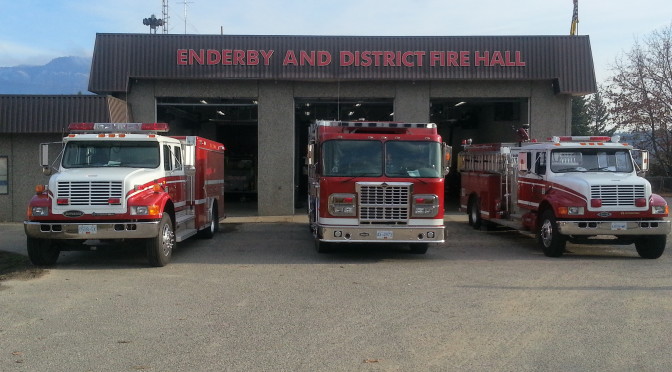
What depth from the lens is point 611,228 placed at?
41.1 feet

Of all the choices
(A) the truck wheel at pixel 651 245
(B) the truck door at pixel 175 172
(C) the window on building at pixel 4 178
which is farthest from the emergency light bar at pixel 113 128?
(A) the truck wheel at pixel 651 245

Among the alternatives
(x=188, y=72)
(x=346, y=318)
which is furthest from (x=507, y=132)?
(x=346, y=318)

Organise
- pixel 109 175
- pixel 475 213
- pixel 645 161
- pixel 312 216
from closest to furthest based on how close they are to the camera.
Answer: pixel 109 175, pixel 645 161, pixel 312 216, pixel 475 213

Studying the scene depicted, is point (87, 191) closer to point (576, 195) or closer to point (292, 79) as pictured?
point (576, 195)

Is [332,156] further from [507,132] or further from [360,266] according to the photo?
[507,132]

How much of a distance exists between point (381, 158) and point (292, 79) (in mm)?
9954

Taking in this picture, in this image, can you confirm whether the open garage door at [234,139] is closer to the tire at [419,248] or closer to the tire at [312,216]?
the tire at [312,216]

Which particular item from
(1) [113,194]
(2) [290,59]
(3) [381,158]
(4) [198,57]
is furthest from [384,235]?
(4) [198,57]

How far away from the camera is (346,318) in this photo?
7828 mm

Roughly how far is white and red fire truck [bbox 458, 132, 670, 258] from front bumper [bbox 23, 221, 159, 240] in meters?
7.85

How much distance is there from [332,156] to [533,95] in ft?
40.2

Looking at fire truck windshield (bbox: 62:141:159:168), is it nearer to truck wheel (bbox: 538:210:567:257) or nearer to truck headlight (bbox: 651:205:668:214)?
truck wheel (bbox: 538:210:567:257)

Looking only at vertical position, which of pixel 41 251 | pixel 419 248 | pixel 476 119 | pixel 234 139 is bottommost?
pixel 419 248

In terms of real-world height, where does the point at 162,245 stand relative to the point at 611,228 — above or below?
below
